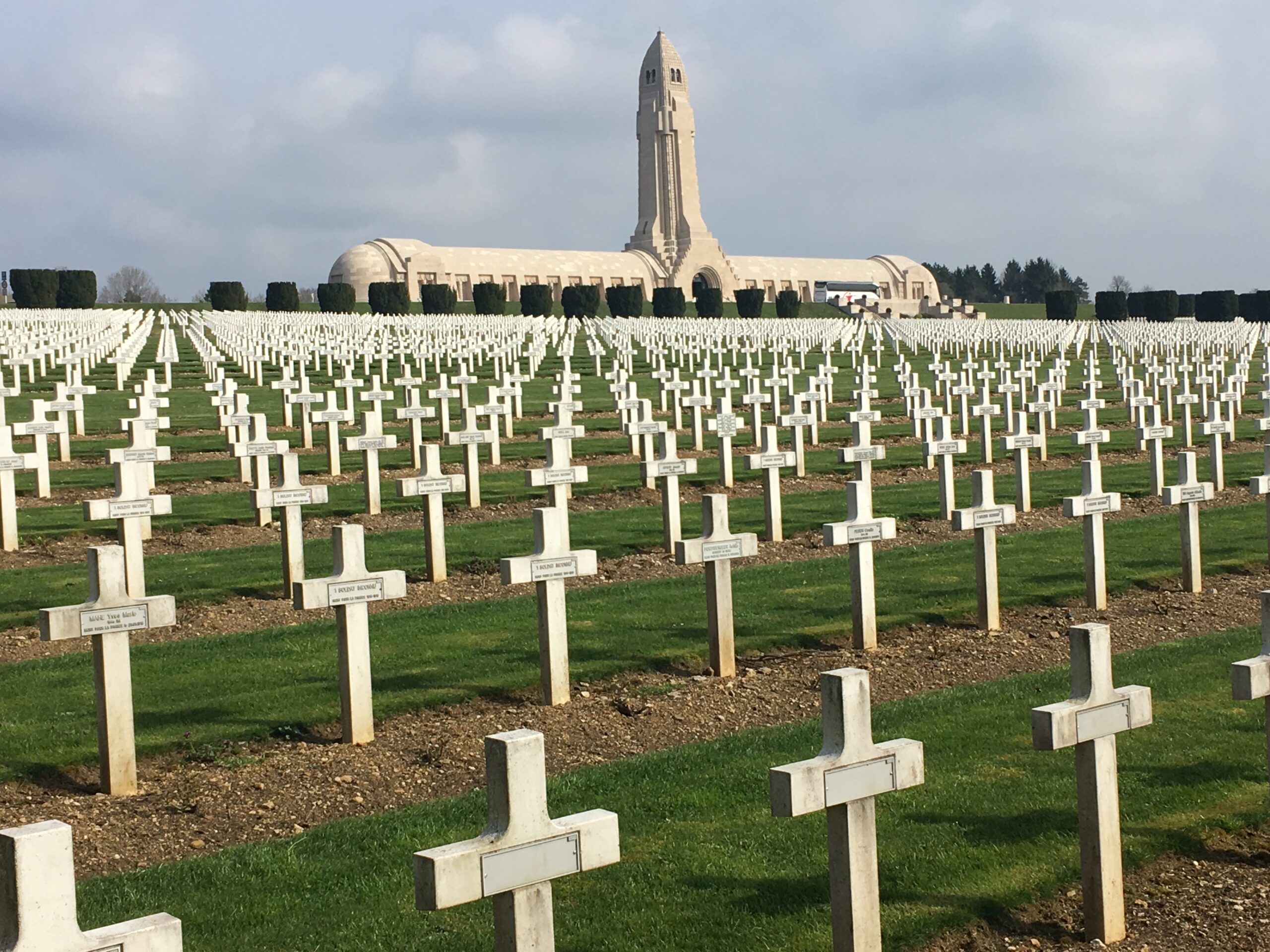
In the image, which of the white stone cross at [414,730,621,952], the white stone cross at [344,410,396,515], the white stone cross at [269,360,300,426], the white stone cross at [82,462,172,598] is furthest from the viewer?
the white stone cross at [269,360,300,426]

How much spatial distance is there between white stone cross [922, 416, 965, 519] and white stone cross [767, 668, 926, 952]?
26.3 ft

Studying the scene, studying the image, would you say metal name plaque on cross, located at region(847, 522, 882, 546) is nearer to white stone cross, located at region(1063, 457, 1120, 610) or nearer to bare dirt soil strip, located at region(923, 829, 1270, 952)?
white stone cross, located at region(1063, 457, 1120, 610)

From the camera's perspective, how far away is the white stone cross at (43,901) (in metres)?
2.53

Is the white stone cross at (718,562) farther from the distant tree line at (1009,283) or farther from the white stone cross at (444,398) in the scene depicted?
the distant tree line at (1009,283)

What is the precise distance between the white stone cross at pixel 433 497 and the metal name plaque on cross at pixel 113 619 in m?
3.40

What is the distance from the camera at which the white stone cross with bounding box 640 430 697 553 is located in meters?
10.8

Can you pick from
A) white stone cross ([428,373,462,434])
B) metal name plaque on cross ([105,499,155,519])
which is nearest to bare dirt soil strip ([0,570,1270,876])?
metal name plaque on cross ([105,499,155,519])

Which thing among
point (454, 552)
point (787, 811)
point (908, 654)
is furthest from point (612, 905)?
point (454, 552)

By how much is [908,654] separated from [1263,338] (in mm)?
37195

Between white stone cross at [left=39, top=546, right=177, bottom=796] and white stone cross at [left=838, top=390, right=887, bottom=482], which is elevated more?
white stone cross at [left=838, top=390, right=887, bottom=482]

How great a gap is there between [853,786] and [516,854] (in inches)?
38.4

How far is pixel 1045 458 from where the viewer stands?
18.3 meters

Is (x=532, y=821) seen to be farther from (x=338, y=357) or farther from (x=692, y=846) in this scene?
(x=338, y=357)

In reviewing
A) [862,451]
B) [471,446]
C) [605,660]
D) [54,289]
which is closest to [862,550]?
[605,660]
